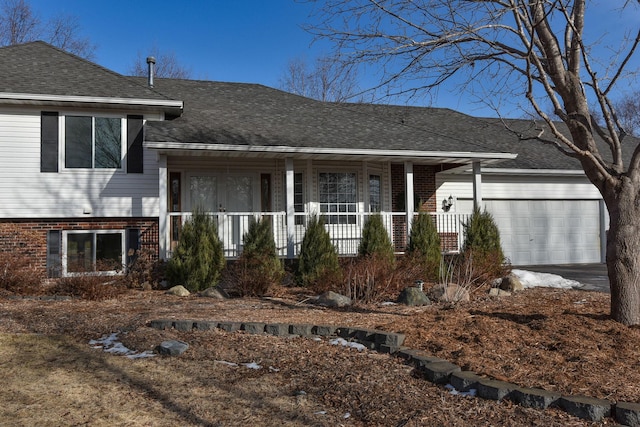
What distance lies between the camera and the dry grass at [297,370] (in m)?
3.66

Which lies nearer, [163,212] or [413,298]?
[413,298]

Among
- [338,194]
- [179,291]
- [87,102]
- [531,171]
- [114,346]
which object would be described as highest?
[87,102]

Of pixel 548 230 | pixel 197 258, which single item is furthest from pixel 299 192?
pixel 548 230

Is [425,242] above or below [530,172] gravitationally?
below

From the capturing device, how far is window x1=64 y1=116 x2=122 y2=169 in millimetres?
11195

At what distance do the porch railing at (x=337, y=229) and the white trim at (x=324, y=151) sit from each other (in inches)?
53.1

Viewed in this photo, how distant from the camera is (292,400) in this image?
395 cm

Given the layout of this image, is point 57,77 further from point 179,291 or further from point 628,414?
point 628,414

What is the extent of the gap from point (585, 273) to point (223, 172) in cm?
937

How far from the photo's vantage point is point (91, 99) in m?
10.8

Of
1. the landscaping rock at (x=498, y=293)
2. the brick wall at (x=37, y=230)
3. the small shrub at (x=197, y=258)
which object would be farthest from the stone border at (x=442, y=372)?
the brick wall at (x=37, y=230)

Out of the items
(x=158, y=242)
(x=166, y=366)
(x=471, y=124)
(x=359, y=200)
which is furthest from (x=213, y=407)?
(x=471, y=124)

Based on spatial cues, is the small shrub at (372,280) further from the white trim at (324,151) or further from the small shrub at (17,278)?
the small shrub at (17,278)

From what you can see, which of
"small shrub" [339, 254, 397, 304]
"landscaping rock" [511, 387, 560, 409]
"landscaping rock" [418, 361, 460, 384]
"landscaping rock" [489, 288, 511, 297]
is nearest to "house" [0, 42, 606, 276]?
"small shrub" [339, 254, 397, 304]
